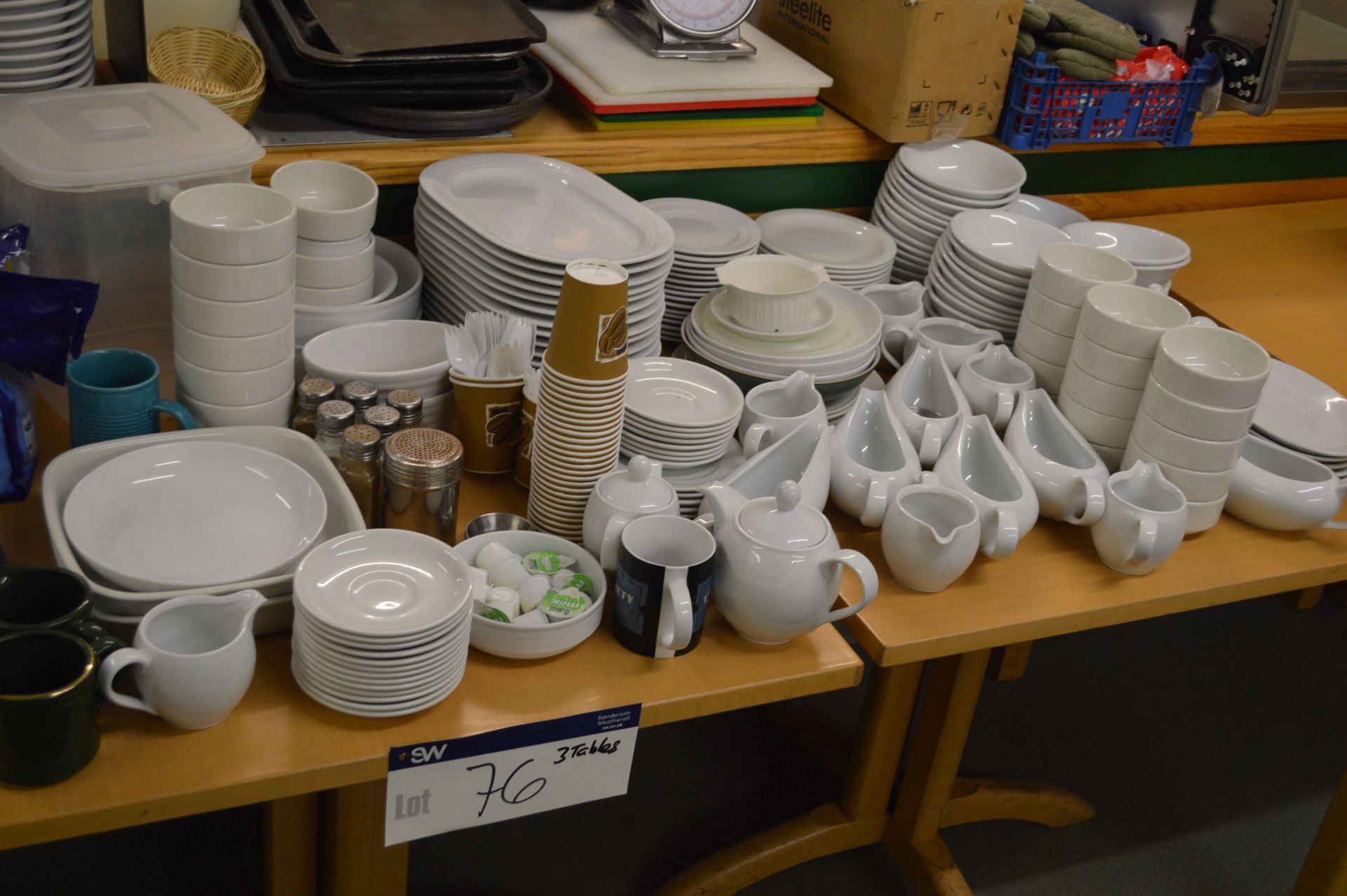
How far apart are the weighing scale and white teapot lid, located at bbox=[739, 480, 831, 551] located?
2.96 feet

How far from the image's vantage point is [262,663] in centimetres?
106

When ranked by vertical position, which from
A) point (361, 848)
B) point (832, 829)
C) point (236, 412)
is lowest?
point (832, 829)

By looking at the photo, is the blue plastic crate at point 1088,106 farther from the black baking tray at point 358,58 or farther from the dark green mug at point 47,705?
the dark green mug at point 47,705

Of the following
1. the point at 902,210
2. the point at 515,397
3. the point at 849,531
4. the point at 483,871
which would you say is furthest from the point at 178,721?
the point at 902,210

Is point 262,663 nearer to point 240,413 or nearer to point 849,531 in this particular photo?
point 240,413

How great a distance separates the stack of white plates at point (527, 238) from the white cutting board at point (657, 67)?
17 centimetres

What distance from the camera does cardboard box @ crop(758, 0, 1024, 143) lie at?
1754mm

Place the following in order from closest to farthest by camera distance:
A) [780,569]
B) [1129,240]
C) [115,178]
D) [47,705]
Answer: [47,705] < [780,569] < [115,178] < [1129,240]

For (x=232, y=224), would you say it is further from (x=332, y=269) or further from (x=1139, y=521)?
(x=1139, y=521)

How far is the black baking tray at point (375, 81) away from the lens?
1.56 m

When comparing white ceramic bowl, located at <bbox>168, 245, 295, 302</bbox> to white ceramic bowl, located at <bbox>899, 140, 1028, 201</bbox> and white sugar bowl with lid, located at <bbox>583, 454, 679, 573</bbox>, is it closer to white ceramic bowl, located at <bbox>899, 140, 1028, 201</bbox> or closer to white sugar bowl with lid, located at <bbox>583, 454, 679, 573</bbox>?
white sugar bowl with lid, located at <bbox>583, 454, 679, 573</bbox>

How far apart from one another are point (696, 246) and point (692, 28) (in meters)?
0.35

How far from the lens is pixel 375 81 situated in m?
1.56

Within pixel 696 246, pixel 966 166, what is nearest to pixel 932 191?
pixel 966 166
